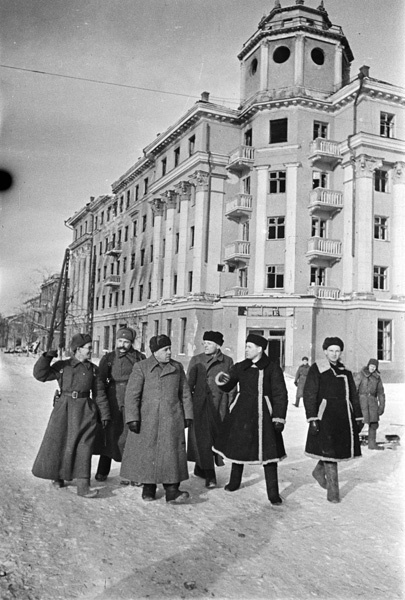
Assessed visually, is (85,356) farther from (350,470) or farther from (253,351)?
(350,470)

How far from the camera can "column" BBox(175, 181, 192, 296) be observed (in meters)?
36.6

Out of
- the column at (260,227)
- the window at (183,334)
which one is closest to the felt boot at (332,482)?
the column at (260,227)

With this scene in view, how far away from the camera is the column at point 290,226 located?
104 feet

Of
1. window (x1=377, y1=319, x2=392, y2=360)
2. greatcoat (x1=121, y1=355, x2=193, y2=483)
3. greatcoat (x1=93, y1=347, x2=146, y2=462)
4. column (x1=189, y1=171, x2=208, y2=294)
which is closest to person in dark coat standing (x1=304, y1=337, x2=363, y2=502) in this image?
greatcoat (x1=121, y1=355, x2=193, y2=483)

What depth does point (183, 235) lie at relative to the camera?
3703 centimetres

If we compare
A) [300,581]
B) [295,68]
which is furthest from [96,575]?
[295,68]

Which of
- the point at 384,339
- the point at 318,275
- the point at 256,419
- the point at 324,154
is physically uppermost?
the point at 324,154

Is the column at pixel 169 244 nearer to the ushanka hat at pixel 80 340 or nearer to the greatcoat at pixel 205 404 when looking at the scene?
the greatcoat at pixel 205 404

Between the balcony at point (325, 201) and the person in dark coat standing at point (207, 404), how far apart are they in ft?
83.4

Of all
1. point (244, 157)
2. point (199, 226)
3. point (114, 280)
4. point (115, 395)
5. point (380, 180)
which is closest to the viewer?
point (115, 395)

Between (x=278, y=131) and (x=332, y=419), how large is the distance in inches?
1161

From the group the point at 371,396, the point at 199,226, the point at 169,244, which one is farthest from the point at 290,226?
the point at 371,396

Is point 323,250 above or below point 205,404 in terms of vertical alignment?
above

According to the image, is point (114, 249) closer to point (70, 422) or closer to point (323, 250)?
point (323, 250)
